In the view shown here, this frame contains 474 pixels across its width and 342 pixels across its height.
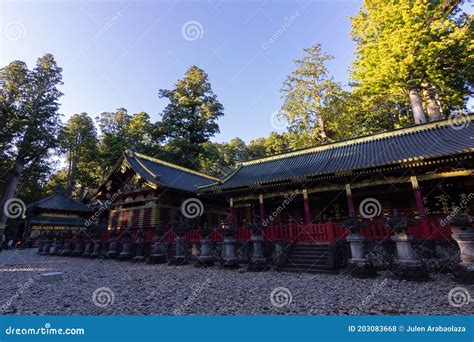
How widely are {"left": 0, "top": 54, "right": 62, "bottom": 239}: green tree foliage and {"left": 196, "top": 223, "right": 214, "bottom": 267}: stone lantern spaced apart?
27173 mm

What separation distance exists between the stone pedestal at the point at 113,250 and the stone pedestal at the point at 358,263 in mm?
13249

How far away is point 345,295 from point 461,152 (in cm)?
692

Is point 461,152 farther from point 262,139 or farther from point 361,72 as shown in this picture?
point 262,139

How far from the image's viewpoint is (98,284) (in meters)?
7.64

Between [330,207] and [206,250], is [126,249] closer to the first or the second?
[206,250]

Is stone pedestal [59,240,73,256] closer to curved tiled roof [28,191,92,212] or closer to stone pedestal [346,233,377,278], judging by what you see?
curved tiled roof [28,191,92,212]

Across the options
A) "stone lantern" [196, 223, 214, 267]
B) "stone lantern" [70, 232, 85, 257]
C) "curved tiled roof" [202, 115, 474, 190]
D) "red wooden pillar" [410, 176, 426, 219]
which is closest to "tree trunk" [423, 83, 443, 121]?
"curved tiled roof" [202, 115, 474, 190]

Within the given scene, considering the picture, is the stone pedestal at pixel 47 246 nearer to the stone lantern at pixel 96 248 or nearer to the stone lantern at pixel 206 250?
the stone lantern at pixel 96 248

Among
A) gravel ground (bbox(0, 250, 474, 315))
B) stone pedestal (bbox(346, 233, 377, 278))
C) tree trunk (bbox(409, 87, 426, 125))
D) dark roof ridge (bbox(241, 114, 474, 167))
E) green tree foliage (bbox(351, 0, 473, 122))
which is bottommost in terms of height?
gravel ground (bbox(0, 250, 474, 315))

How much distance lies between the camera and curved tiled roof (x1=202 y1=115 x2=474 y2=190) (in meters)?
10.1

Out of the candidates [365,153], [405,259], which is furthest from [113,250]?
[365,153]

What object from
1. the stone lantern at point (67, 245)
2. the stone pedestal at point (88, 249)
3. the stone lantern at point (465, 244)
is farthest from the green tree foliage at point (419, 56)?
the stone lantern at point (67, 245)

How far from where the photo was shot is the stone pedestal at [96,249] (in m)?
15.6

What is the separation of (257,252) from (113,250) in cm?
980
